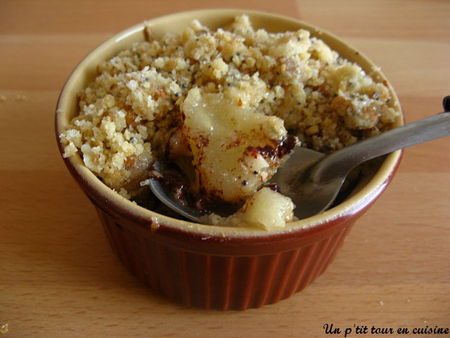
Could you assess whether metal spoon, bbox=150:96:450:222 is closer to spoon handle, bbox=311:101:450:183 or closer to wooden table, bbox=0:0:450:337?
spoon handle, bbox=311:101:450:183

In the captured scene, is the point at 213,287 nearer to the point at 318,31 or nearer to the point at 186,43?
the point at 186,43

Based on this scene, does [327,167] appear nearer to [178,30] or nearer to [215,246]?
[215,246]

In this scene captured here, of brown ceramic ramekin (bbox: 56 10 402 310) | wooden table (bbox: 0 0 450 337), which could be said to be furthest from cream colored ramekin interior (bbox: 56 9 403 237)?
wooden table (bbox: 0 0 450 337)

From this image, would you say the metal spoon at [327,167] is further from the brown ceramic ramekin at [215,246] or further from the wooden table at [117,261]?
the wooden table at [117,261]

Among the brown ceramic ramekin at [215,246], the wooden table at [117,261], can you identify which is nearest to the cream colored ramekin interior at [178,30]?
the brown ceramic ramekin at [215,246]

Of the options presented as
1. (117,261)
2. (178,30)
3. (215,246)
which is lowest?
(117,261)

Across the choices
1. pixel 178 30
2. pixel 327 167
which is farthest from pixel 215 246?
pixel 178 30

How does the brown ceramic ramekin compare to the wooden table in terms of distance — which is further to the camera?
the wooden table
